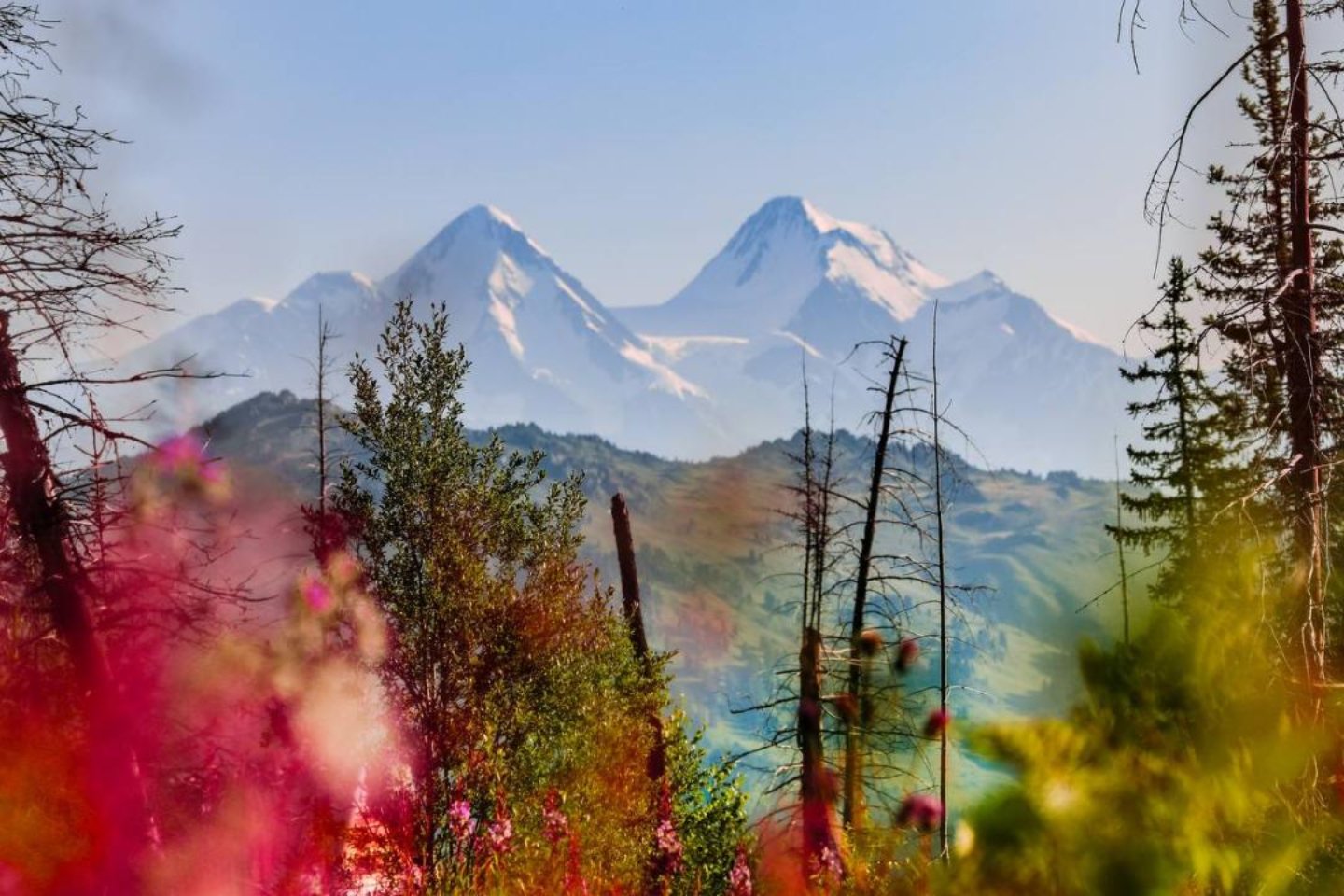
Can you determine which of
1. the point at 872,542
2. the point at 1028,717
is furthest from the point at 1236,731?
the point at 872,542

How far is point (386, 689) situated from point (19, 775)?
4.74 metres

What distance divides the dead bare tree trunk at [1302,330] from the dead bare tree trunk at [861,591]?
11.7m

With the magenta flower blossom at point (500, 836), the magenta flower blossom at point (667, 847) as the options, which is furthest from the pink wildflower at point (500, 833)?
the magenta flower blossom at point (667, 847)

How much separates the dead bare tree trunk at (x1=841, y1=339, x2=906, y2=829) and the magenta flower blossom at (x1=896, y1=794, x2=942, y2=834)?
203 inches

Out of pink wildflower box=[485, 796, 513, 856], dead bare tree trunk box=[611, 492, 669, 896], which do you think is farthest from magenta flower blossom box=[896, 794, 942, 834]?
dead bare tree trunk box=[611, 492, 669, 896]

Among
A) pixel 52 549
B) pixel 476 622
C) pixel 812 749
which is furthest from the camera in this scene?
pixel 812 749

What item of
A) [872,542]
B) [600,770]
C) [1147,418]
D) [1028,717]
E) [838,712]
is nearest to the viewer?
[1028,717]

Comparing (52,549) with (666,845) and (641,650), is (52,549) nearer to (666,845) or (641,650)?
(666,845)

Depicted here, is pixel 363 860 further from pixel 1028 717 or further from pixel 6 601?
pixel 1028 717

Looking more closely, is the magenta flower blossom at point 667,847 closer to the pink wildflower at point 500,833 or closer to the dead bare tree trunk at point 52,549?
the pink wildflower at point 500,833

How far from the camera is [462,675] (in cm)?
1483

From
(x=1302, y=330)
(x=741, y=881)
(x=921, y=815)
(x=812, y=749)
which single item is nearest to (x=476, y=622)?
(x=741, y=881)

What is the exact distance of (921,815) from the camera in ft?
23.2

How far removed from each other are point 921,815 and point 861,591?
1277 cm
